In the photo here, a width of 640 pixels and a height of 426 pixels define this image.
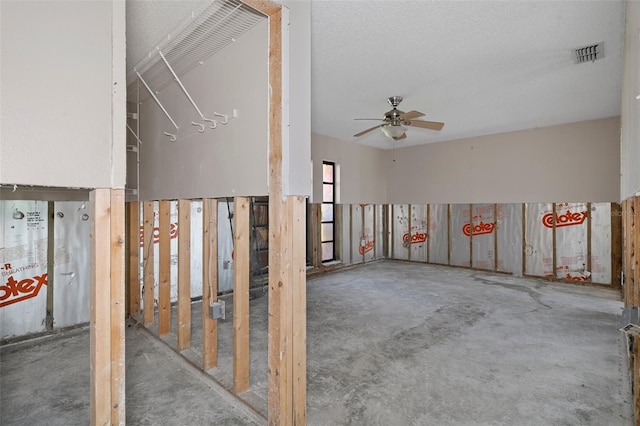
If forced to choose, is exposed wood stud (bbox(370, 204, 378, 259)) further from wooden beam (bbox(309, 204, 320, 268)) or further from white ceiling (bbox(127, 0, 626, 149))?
white ceiling (bbox(127, 0, 626, 149))

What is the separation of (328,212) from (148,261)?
12.7 feet

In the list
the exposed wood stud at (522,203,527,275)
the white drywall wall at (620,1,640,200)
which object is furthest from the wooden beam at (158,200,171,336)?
the exposed wood stud at (522,203,527,275)

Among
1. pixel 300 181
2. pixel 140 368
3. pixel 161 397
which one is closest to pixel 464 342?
pixel 300 181

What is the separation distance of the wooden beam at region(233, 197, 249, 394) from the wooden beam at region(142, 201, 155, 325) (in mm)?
1513

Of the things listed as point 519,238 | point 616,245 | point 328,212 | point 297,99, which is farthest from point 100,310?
point 616,245

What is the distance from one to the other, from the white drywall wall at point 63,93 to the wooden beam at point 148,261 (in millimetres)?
2198

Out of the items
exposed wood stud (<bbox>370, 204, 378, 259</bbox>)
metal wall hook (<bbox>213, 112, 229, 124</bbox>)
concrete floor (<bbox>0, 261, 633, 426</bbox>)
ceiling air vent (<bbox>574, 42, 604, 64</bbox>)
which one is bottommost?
concrete floor (<bbox>0, 261, 633, 426</bbox>)

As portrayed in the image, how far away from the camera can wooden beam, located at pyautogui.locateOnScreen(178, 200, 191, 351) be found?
2736 mm

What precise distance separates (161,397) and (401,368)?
178 centimetres

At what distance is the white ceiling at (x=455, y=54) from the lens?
234cm

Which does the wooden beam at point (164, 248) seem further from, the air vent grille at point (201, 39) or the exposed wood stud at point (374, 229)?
the exposed wood stud at point (374, 229)

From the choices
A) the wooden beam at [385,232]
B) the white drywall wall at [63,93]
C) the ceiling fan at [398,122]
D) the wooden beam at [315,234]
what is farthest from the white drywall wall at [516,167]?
the white drywall wall at [63,93]

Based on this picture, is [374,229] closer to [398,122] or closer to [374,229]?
[374,229]

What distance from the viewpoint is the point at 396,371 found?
2.57 m
